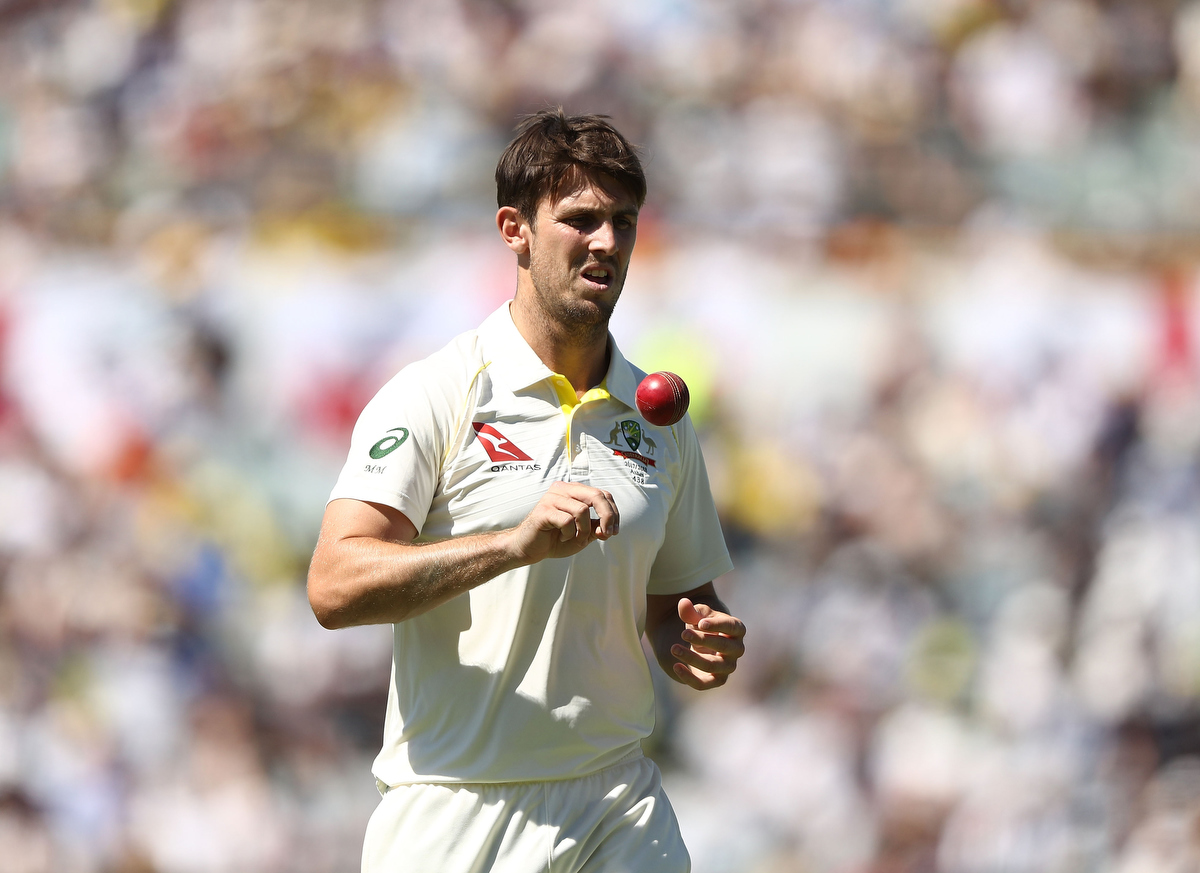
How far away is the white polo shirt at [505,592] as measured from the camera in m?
2.47

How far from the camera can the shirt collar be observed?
2631mm

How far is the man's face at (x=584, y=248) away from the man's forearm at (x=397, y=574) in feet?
2.11

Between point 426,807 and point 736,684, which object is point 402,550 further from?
point 736,684

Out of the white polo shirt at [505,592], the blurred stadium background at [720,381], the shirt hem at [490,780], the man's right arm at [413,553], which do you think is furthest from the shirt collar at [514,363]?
the blurred stadium background at [720,381]

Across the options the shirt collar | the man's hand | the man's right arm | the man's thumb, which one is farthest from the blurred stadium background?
the man's hand

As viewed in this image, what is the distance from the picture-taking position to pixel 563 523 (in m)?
2.07

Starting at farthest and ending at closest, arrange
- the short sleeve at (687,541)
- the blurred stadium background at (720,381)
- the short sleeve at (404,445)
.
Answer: the blurred stadium background at (720,381) < the short sleeve at (687,541) < the short sleeve at (404,445)

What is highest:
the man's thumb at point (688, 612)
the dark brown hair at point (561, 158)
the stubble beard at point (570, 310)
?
the dark brown hair at point (561, 158)

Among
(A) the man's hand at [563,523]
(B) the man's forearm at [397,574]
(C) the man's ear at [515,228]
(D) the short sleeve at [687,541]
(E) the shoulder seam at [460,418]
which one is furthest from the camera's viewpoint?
(D) the short sleeve at [687,541]

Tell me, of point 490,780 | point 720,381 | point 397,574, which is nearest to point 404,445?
point 397,574

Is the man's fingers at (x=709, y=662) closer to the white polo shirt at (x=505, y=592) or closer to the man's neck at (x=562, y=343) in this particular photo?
the white polo shirt at (x=505, y=592)

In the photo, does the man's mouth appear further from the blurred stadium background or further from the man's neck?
the blurred stadium background

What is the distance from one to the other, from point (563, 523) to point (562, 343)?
728 millimetres

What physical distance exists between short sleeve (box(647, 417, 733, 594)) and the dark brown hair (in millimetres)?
615
